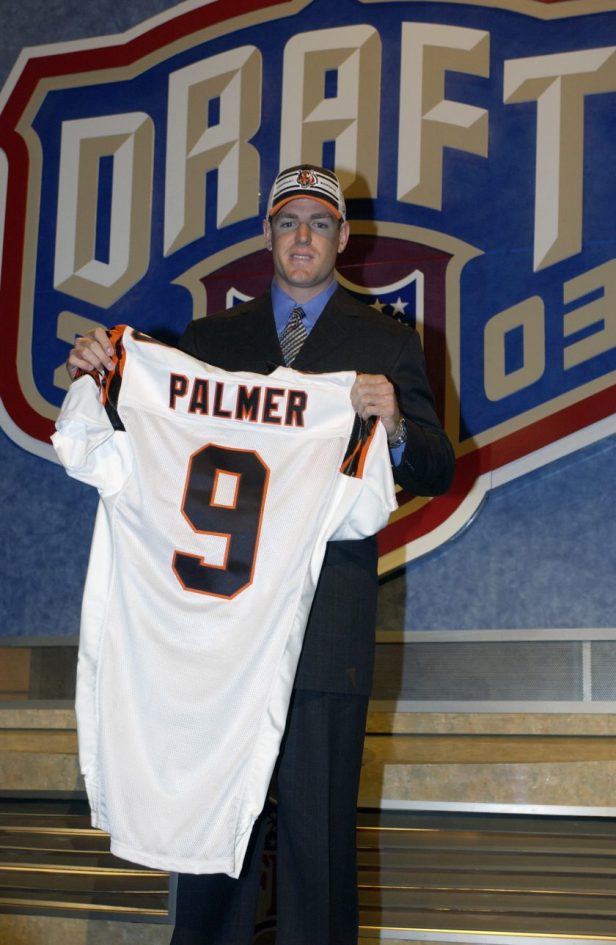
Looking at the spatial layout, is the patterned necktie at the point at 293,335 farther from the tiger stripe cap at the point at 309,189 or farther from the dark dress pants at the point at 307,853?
the dark dress pants at the point at 307,853

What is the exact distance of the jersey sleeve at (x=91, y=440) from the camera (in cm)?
184

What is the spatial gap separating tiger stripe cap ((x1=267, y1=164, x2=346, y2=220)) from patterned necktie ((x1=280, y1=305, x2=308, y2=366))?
20cm

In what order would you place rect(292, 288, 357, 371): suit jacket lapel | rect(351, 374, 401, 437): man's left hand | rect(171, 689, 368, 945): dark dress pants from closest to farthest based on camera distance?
rect(171, 689, 368, 945): dark dress pants < rect(351, 374, 401, 437): man's left hand < rect(292, 288, 357, 371): suit jacket lapel

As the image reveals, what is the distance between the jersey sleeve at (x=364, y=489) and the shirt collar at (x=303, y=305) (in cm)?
29

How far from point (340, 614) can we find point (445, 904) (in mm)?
903

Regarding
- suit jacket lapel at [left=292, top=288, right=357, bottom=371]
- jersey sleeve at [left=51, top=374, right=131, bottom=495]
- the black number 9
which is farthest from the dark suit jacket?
jersey sleeve at [left=51, top=374, right=131, bottom=495]

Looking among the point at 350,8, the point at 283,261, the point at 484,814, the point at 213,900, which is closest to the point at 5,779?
the point at 484,814

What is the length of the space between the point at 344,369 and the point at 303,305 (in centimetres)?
16

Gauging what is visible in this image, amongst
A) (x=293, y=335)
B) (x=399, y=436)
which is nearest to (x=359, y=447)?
(x=399, y=436)

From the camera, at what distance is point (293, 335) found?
2.04m

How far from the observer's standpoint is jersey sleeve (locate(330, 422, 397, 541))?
1.82 meters

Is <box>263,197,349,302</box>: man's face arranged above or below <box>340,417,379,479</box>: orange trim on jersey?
above

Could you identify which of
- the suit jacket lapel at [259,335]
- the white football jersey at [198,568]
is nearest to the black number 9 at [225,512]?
the white football jersey at [198,568]

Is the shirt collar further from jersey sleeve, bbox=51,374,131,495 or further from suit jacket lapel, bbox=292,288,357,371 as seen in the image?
jersey sleeve, bbox=51,374,131,495
